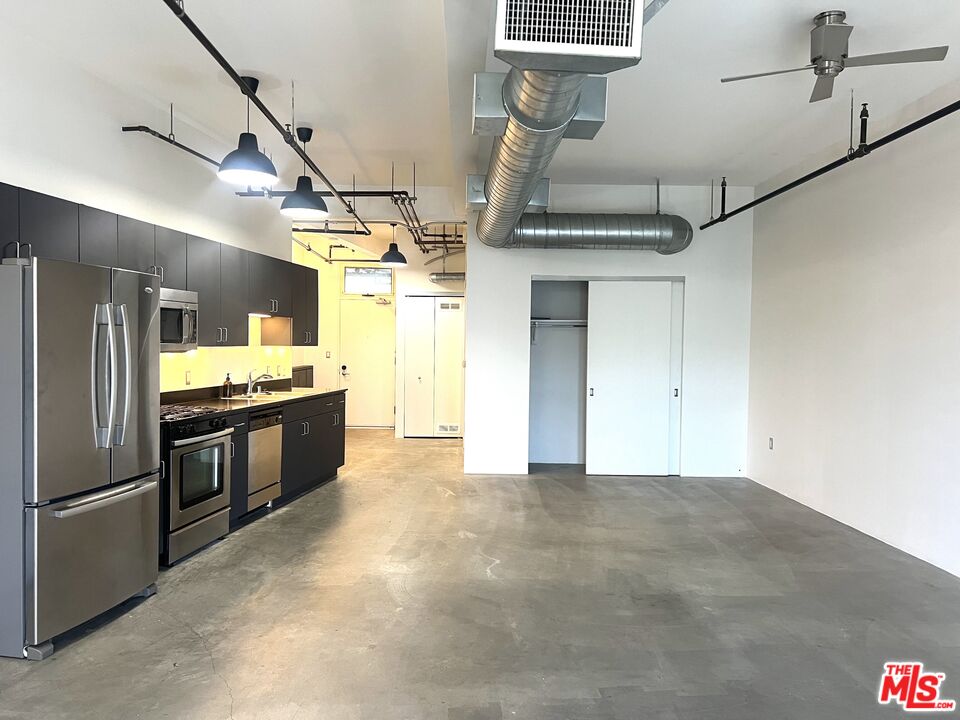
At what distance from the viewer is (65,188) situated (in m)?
3.55

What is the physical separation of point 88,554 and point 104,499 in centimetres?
27

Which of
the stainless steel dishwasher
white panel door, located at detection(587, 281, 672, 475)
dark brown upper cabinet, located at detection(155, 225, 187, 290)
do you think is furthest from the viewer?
white panel door, located at detection(587, 281, 672, 475)

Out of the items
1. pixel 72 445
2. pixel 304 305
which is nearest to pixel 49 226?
pixel 72 445

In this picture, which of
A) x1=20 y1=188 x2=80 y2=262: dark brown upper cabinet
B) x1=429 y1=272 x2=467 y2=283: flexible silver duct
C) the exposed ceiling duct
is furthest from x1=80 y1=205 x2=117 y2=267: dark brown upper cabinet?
x1=429 y1=272 x2=467 y2=283: flexible silver duct

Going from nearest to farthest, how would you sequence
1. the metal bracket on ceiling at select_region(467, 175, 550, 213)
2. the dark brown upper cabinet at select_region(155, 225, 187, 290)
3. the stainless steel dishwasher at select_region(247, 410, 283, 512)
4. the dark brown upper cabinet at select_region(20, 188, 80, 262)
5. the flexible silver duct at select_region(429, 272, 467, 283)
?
the dark brown upper cabinet at select_region(20, 188, 80, 262)
the dark brown upper cabinet at select_region(155, 225, 187, 290)
the stainless steel dishwasher at select_region(247, 410, 283, 512)
the metal bracket on ceiling at select_region(467, 175, 550, 213)
the flexible silver duct at select_region(429, 272, 467, 283)

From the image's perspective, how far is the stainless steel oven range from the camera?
357 cm

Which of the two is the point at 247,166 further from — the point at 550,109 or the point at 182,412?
the point at 550,109

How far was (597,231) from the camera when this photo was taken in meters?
5.69

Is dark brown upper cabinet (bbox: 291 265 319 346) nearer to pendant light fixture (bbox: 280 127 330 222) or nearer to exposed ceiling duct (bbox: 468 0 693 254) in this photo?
pendant light fixture (bbox: 280 127 330 222)

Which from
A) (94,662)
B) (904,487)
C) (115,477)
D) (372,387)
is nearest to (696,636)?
(904,487)

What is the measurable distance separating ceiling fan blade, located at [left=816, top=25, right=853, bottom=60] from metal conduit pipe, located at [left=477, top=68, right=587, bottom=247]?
140cm

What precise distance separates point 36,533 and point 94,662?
655 millimetres

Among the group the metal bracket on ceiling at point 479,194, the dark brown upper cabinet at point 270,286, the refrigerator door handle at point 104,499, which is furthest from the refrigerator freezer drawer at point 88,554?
the metal bracket on ceiling at point 479,194

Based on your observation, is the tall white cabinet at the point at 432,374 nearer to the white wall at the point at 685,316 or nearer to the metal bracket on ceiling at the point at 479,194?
the white wall at the point at 685,316
